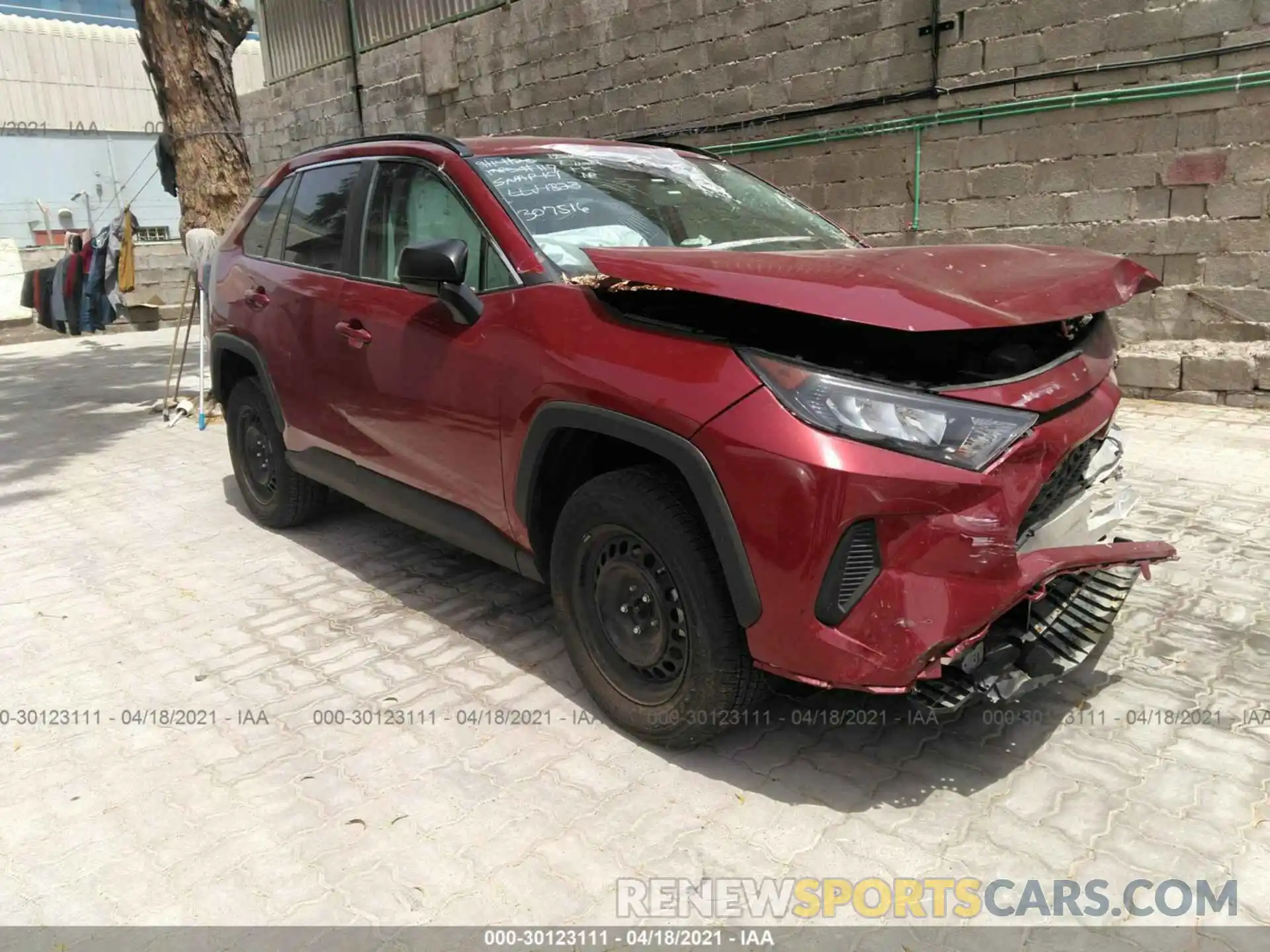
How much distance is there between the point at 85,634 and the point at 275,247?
1.96 meters

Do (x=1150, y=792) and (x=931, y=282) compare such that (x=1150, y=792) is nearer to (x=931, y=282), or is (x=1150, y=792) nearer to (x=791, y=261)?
(x=931, y=282)

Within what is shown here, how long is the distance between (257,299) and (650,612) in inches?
112

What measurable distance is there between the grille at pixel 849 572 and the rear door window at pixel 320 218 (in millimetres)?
2660

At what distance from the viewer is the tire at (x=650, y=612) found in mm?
2486

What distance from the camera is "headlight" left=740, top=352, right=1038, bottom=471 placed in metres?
2.19

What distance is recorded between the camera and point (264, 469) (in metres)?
4.95

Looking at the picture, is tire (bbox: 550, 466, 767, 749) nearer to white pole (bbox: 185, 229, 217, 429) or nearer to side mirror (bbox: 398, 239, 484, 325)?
side mirror (bbox: 398, 239, 484, 325)

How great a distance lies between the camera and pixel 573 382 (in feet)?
8.89

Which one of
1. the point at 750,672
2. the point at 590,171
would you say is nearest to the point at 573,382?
the point at 750,672

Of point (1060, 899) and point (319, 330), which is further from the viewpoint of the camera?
point (319, 330)

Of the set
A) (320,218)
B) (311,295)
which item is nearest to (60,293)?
(320,218)

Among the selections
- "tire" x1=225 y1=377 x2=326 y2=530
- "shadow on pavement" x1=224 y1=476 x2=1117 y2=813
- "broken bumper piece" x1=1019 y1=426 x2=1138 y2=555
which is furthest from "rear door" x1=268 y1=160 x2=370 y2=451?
"broken bumper piece" x1=1019 y1=426 x2=1138 y2=555
